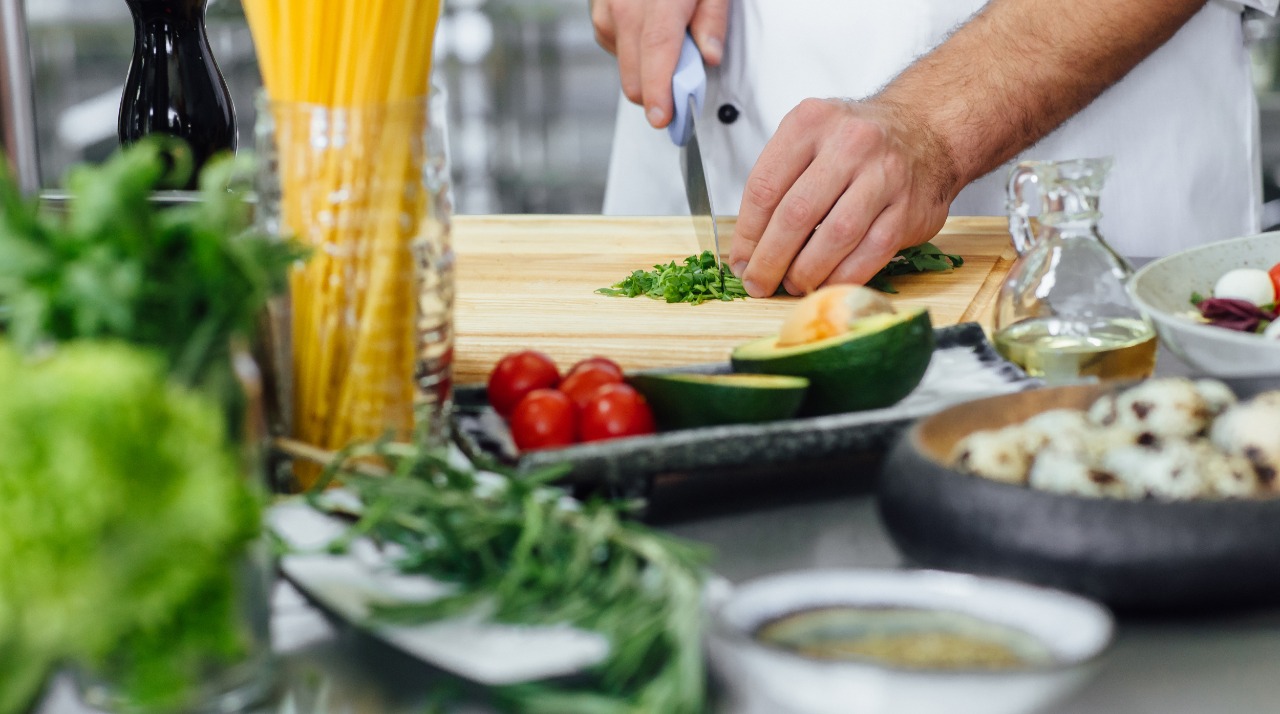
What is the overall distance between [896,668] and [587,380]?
0.35 metres

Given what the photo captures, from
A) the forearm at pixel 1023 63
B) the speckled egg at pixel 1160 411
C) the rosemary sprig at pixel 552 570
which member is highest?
the forearm at pixel 1023 63

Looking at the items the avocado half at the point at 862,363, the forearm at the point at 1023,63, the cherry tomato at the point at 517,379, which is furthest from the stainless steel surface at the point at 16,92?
the avocado half at the point at 862,363

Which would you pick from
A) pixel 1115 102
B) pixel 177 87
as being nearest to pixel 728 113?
pixel 1115 102

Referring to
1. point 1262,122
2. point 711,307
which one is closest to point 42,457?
point 711,307

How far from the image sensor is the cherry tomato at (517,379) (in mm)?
770

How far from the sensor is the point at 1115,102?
1624 mm

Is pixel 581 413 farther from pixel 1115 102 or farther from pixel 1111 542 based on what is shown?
pixel 1115 102

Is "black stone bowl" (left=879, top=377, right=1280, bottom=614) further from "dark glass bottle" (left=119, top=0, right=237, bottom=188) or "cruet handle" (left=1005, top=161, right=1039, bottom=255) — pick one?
"dark glass bottle" (left=119, top=0, right=237, bottom=188)

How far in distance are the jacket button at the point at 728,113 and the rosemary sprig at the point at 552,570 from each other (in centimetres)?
124

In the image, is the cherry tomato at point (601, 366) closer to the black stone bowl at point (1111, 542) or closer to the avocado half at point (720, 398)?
the avocado half at point (720, 398)

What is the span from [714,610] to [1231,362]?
0.44 metres

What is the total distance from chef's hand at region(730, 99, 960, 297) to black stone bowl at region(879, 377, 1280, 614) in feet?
2.26

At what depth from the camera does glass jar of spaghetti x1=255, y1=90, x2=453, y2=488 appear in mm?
645

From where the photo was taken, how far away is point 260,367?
657 mm
